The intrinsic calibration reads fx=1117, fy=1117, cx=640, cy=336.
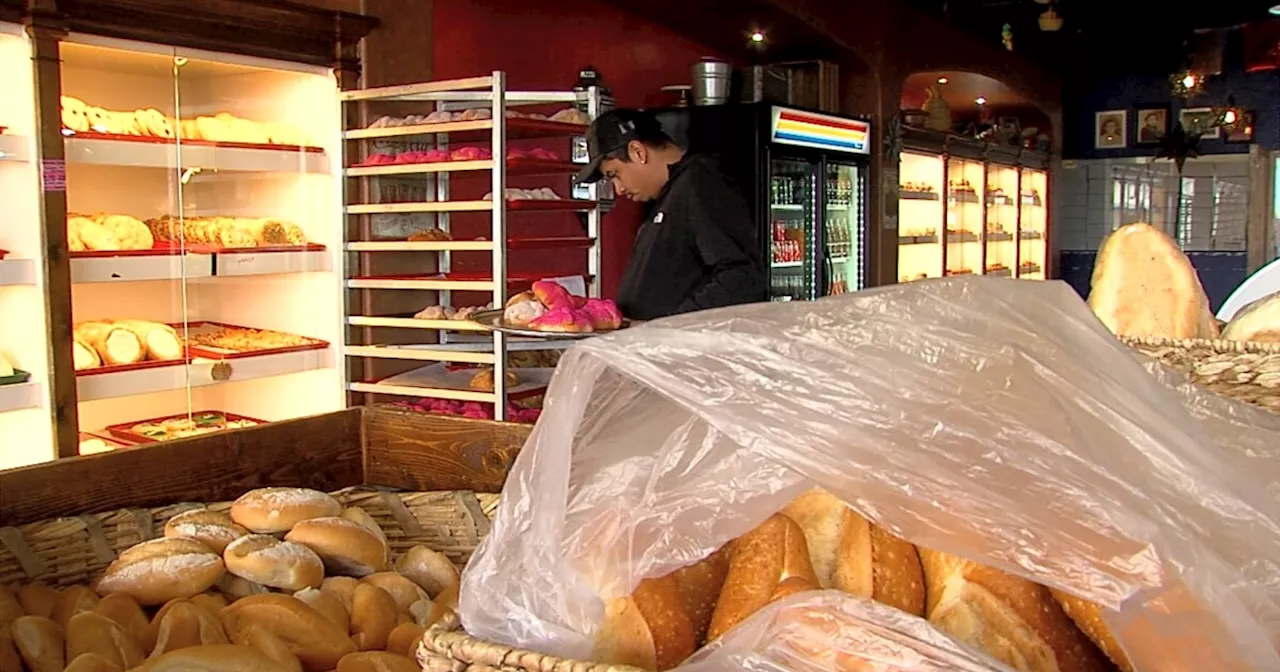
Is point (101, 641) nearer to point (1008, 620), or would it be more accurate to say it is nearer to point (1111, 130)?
point (1008, 620)

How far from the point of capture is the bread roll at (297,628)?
4.52 ft

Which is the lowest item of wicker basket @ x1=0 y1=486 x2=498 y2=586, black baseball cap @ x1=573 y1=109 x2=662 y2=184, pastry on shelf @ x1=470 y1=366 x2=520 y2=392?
pastry on shelf @ x1=470 y1=366 x2=520 y2=392

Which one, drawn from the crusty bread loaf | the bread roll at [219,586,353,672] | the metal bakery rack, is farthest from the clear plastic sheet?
the metal bakery rack

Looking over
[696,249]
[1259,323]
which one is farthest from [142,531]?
[696,249]

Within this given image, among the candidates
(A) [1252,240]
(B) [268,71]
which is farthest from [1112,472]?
(A) [1252,240]

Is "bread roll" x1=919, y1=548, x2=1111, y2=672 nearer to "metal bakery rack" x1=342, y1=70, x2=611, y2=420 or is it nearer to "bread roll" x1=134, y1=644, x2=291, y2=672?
"bread roll" x1=134, y1=644, x2=291, y2=672

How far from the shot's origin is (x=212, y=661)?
117cm

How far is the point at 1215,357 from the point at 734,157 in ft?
15.9

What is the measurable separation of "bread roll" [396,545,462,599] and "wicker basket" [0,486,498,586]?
A: 3.8 inches

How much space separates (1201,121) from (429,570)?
1106 centimetres

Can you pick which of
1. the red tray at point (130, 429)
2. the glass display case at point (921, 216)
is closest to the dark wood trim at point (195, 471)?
the red tray at point (130, 429)

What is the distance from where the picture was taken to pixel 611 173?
3639mm

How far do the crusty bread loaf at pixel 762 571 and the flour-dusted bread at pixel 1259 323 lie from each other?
2.72ft

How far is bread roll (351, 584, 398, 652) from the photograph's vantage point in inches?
56.9
